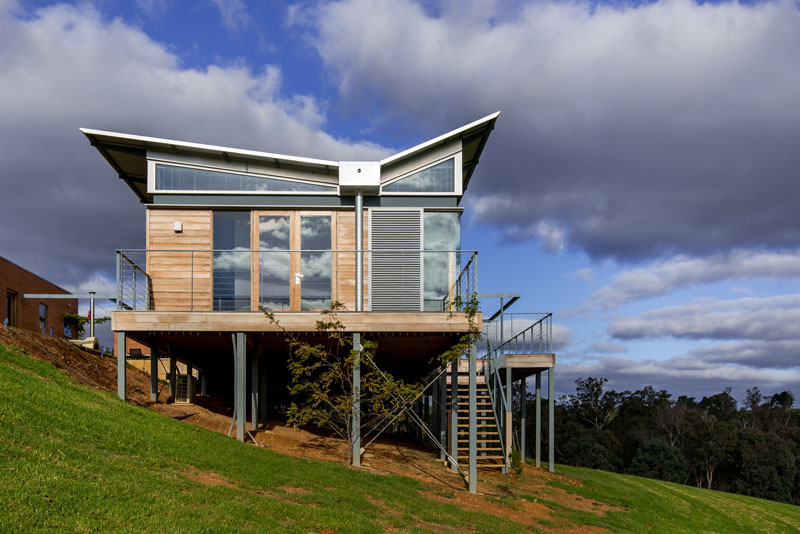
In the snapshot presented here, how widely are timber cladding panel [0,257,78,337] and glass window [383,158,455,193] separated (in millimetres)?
15408

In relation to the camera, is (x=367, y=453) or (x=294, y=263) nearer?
(x=367, y=453)

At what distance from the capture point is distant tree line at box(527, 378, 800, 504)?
4594 cm

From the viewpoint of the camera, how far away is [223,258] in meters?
16.0

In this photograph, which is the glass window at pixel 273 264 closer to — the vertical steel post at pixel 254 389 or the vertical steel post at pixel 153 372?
the vertical steel post at pixel 254 389

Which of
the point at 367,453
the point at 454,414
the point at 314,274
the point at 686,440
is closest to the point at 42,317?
the point at 314,274

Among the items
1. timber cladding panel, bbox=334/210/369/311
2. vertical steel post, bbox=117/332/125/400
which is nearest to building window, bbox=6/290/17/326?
vertical steel post, bbox=117/332/125/400

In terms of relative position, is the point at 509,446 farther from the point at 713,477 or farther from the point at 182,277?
the point at 713,477

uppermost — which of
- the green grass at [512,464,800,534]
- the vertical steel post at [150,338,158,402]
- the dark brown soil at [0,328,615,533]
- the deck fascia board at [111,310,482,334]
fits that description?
the deck fascia board at [111,310,482,334]

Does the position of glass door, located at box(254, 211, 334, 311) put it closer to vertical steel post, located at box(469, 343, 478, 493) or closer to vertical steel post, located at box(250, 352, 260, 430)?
vertical steel post, located at box(250, 352, 260, 430)

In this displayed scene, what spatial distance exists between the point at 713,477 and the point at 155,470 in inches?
2104

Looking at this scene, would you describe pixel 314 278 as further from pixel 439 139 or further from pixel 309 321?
pixel 439 139

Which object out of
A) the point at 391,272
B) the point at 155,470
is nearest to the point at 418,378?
the point at 391,272

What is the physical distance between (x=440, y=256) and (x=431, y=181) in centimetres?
199

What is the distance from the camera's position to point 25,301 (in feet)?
81.0
